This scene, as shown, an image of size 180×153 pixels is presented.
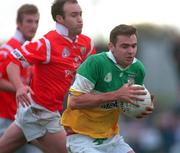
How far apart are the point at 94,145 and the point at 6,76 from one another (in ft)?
8.81

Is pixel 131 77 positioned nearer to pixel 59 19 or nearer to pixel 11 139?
pixel 59 19

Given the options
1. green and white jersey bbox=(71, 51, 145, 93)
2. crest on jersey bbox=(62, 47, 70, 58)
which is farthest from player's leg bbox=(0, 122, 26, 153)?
green and white jersey bbox=(71, 51, 145, 93)

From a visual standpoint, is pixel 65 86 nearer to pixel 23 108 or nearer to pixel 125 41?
pixel 23 108

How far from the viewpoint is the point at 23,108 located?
10469 mm

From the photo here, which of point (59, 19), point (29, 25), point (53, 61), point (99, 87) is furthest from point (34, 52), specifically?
point (29, 25)

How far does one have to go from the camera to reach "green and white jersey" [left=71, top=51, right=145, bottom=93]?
9055 mm

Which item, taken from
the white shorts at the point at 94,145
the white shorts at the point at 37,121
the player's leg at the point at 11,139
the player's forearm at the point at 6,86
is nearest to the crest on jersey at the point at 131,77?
the white shorts at the point at 94,145

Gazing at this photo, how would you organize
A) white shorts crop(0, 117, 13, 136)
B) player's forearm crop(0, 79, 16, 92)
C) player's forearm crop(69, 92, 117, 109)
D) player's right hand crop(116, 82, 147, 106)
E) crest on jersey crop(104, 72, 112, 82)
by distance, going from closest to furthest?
player's right hand crop(116, 82, 147, 106), player's forearm crop(69, 92, 117, 109), crest on jersey crop(104, 72, 112, 82), player's forearm crop(0, 79, 16, 92), white shorts crop(0, 117, 13, 136)

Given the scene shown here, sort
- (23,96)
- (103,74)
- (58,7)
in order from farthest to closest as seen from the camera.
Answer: (58,7)
(23,96)
(103,74)

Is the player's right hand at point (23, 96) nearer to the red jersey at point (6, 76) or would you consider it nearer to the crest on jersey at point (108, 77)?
the crest on jersey at point (108, 77)

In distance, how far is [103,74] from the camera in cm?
915

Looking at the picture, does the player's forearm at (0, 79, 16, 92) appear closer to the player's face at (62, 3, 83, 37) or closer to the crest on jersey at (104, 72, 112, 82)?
the player's face at (62, 3, 83, 37)

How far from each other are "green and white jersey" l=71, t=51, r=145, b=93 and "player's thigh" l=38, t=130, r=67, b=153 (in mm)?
1366

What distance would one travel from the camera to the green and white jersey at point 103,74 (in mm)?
9055
